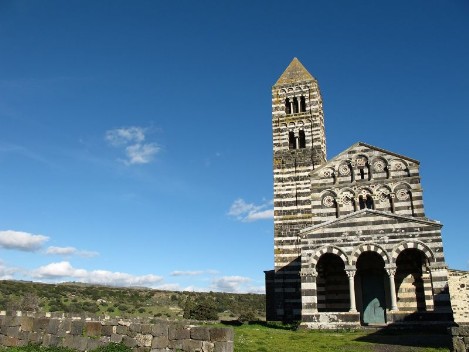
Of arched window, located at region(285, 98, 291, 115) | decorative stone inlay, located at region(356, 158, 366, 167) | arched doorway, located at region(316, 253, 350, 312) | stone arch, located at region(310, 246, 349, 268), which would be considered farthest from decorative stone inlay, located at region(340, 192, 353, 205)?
arched window, located at region(285, 98, 291, 115)

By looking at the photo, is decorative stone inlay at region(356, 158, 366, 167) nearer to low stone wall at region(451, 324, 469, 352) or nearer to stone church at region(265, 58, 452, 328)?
stone church at region(265, 58, 452, 328)

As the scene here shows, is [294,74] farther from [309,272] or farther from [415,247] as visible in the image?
[415,247]

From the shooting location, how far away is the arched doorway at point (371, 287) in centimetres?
2575

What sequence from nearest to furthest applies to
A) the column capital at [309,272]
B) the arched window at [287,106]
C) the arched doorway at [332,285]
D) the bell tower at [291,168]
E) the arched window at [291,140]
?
the column capital at [309,272], the arched doorway at [332,285], the bell tower at [291,168], the arched window at [291,140], the arched window at [287,106]

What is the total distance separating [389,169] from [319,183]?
486cm

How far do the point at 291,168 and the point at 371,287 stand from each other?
444 inches

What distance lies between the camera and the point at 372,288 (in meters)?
26.1

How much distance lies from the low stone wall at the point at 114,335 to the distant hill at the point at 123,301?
29832mm

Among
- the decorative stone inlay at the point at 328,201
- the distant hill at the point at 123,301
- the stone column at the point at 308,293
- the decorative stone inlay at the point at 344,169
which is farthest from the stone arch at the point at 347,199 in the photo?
the distant hill at the point at 123,301

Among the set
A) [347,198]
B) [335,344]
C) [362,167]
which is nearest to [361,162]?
[362,167]

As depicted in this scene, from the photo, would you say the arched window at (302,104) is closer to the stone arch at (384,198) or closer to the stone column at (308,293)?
the stone arch at (384,198)

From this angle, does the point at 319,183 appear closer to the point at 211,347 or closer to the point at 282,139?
the point at 282,139

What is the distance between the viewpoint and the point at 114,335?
13.4 metres

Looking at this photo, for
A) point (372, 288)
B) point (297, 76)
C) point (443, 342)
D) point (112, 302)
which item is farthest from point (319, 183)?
point (112, 302)
